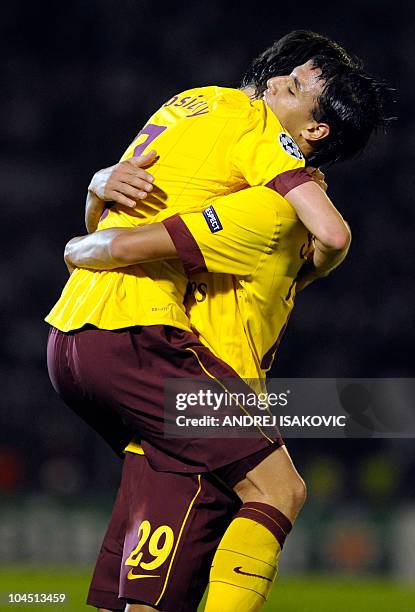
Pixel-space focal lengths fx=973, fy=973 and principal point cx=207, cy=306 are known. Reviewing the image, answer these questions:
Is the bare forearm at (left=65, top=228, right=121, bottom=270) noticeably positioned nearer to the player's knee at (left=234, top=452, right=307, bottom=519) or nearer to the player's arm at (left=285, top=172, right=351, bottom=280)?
the player's arm at (left=285, top=172, right=351, bottom=280)

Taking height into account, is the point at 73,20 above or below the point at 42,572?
above

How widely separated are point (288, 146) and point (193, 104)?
0.32 meters

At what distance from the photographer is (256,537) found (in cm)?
213

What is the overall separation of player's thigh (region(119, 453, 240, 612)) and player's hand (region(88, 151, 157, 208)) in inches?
26.2

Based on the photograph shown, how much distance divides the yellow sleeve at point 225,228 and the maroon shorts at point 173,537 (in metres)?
0.51

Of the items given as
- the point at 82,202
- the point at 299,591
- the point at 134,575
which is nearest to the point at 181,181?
the point at 134,575

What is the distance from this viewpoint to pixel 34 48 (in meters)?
10.7

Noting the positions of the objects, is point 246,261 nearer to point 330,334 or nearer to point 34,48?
point 330,334

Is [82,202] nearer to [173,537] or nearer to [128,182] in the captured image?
[128,182]

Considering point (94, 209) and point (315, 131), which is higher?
point (315, 131)

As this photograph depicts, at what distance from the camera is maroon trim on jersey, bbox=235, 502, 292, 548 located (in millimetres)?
2150

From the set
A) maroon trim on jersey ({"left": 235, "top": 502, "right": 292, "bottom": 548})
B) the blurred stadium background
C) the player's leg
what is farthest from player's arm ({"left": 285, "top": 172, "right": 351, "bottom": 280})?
the blurred stadium background

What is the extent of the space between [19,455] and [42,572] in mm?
1814

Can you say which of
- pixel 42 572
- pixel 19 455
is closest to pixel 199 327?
pixel 42 572
